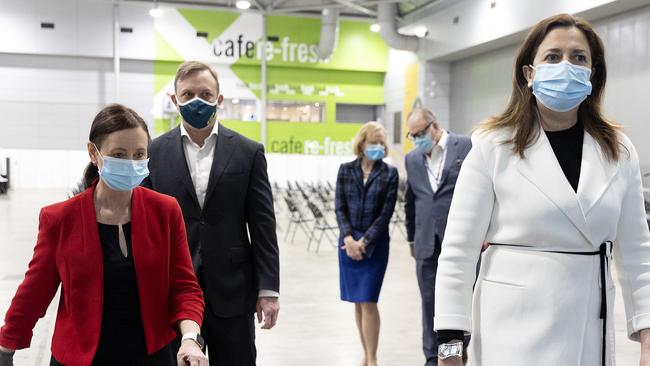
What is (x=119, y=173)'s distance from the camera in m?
1.80

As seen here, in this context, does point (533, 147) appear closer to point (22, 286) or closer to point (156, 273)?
point (156, 273)

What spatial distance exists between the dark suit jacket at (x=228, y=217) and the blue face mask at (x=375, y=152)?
1843 millimetres

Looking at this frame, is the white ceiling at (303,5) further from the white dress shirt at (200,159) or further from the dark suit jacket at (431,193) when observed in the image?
the white dress shirt at (200,159)

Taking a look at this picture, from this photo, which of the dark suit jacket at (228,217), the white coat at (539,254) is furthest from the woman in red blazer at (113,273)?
the white coat at (539,254)

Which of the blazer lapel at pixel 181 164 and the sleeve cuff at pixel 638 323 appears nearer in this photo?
the sleeve cuff at pixel 638 323

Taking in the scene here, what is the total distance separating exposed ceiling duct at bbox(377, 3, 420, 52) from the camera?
1847 centimetres

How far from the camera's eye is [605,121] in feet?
5.78

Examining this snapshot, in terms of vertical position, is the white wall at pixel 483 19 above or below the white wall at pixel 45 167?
above

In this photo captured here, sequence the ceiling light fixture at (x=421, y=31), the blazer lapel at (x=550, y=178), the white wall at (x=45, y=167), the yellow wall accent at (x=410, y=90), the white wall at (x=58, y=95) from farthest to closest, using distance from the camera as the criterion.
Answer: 1. the yellow wall accent at (x=410, y=90)
2. the white wall at (x=45, y=167)
3. the white wall at (x=58, y=95)
4. the ceiling light fixture at (x=421, y=31)
5. the blazer lapel at (x=550, y=178)

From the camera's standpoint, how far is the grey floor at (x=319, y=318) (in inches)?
182

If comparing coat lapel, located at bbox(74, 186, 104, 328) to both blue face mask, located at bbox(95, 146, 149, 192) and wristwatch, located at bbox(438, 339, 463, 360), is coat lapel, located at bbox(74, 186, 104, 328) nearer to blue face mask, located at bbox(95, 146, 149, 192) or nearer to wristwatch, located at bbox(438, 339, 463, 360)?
blue face mask, located at bbox(95, 146, 149, 192)

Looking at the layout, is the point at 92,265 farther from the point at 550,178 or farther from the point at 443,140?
the point at 443,140

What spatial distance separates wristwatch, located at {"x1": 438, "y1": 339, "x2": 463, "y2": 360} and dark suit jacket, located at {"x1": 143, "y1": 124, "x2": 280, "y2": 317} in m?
1.02

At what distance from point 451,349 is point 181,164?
52.7 inches
